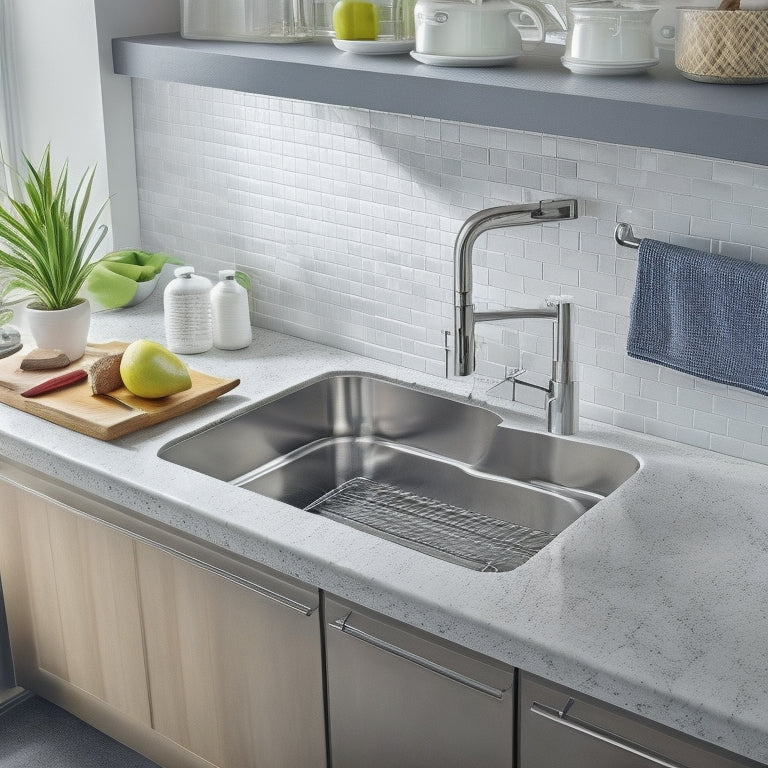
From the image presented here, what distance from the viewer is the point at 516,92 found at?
1.79 meters

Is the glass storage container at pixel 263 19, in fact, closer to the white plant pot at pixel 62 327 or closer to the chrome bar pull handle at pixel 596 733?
the white plant pot at pixel 62 327

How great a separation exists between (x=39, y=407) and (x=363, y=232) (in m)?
0.75

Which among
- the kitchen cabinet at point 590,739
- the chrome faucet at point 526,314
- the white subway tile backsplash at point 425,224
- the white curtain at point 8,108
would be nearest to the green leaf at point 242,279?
the white subway tile backsplash at point 425,224

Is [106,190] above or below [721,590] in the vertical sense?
above

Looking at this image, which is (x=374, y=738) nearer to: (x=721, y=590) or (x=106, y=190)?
(x=721, y=590)

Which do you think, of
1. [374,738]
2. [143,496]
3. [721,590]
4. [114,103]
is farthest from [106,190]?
[721,590]

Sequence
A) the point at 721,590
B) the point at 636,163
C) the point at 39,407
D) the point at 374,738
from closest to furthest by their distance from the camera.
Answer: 1. the point at 721,590
2. the point at 374,738
3. the point at 636,163
4. the point at 39,407

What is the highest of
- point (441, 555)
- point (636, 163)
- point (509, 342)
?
point (636, 163)

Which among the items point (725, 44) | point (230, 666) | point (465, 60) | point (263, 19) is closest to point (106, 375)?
point (230, 666)

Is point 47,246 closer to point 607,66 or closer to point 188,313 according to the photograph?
point 188,313

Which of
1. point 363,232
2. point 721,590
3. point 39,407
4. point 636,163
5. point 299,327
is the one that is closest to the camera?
point 721,590

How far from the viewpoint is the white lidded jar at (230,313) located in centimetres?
248

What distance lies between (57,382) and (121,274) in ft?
1.65

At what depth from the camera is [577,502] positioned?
2072 millimetres
